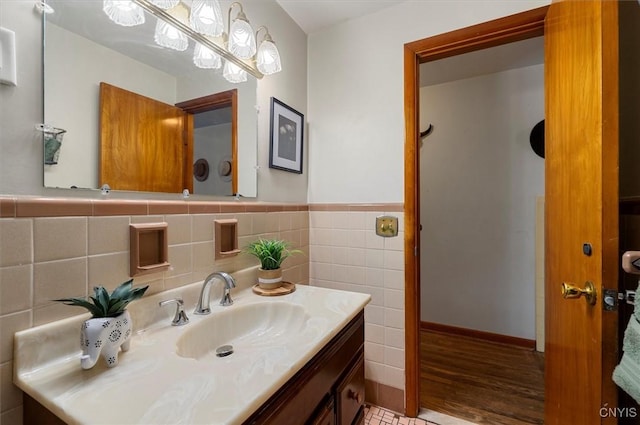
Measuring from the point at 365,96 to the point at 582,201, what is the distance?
1.11 m

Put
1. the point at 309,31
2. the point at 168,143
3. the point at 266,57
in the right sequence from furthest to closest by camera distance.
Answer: the point at 309,31 → the point at 266,57 → the point at 168,143

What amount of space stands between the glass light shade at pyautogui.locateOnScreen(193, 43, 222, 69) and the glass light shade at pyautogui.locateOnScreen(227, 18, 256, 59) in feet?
0.27

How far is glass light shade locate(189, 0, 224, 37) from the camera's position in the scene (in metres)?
0.97

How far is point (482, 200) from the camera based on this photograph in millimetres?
2330

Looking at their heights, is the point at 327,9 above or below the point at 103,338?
above

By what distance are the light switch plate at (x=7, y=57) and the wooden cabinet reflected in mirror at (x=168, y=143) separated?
6.6 inches

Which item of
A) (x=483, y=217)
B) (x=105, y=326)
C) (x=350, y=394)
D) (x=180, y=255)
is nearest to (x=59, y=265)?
(x=105, y=326)

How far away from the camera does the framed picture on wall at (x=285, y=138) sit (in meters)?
1.42

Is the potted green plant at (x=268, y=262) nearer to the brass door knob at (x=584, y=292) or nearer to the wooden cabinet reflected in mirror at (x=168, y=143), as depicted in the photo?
the wooden cabinet reflected in mirror at (x=168, y=143)

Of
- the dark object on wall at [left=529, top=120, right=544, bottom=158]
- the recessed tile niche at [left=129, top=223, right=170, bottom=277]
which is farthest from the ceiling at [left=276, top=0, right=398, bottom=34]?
the dark object on wall at [left=529, top=120, right=544, bottom=158]

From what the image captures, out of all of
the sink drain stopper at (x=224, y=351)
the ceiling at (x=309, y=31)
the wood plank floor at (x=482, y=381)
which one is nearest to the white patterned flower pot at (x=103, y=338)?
the sink drain stopper at (x=224, y=351)

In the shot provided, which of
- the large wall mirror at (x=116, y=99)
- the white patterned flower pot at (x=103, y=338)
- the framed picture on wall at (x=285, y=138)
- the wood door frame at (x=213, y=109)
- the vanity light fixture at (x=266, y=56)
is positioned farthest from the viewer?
the framed picture on wall at (x=285, y=138)

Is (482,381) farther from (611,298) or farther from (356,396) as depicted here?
(611,298)

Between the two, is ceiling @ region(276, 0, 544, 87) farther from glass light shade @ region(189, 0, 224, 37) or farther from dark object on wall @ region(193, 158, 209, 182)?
dark object on wall @ region(193, 158, 209, 182)
